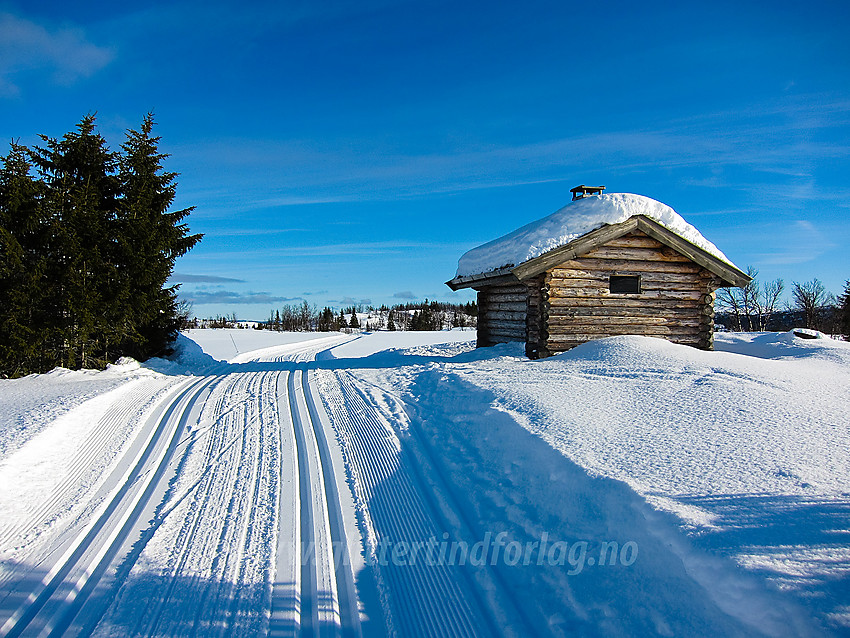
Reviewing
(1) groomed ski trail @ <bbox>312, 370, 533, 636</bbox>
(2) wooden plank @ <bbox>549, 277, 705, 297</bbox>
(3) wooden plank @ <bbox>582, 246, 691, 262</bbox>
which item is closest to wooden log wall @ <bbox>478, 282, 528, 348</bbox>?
(2) wooden plank @ <bbox>549, 277, 705, 297</bbox>

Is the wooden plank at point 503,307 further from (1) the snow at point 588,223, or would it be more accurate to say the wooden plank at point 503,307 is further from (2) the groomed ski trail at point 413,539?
(2) the groomed ski trail at point 413,539

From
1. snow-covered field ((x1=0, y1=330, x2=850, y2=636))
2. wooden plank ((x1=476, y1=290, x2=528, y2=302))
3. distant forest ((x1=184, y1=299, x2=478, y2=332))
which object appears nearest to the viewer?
snow-covered field ((x1=0, y1=330, x2=850, y2=636))

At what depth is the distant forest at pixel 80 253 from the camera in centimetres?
1076

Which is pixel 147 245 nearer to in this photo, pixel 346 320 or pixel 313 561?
pixel 313 561

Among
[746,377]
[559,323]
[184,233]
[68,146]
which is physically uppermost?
[68,146]

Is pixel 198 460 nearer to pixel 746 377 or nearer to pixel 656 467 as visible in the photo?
pixel 656 467

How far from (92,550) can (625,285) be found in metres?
12.3

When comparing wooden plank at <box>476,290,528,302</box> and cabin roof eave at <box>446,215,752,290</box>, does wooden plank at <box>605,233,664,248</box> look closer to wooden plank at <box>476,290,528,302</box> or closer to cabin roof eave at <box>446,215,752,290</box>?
cabin roof eave at <box>446,215,752,290</box>

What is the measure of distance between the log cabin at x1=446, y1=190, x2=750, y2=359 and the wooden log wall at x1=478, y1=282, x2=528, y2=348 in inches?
6.0

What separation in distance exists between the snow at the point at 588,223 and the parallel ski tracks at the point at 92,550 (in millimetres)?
8921

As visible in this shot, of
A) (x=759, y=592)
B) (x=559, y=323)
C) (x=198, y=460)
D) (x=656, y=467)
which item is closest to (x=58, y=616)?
(x=198, y=460)

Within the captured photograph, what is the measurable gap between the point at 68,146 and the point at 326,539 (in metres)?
14.4

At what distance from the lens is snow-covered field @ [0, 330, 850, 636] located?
2867mm

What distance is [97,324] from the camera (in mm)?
12078
